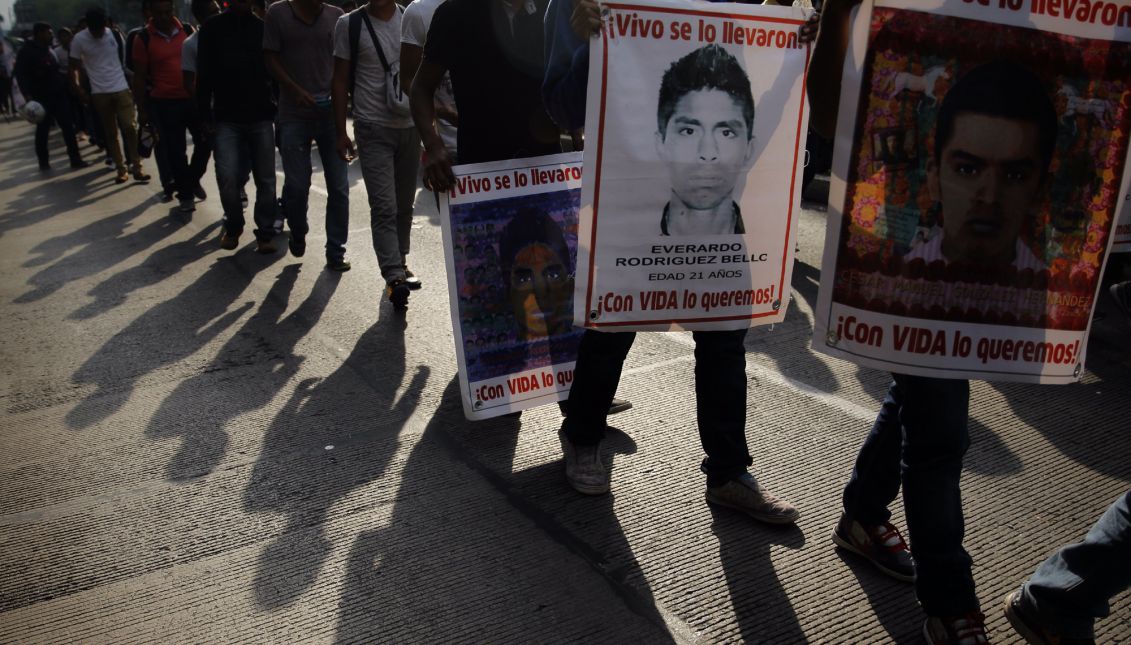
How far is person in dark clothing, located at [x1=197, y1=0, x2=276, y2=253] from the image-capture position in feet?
24.1

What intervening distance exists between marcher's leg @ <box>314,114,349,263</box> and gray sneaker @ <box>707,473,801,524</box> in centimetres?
439

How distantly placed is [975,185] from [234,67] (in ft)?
21.2

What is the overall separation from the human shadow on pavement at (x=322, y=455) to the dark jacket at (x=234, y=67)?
10.2ft

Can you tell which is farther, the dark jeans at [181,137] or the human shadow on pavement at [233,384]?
the dark jeans at [181,137]

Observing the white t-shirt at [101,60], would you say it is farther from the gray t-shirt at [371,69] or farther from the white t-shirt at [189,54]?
the gray t-shirt at [371,69]

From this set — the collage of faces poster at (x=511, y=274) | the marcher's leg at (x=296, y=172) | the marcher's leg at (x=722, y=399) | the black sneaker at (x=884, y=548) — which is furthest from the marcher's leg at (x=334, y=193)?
the black sneaker at (x=884, y=548)

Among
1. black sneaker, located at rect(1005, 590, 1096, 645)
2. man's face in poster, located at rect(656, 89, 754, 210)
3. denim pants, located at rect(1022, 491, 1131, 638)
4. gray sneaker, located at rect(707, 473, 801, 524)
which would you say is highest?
man's face in poster, located at rect(656, 89, 754, 210)

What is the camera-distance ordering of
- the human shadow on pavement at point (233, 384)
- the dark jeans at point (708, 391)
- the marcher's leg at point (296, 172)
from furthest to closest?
the marcher's leg at point (296, 172) < the human shadow on pavement at point (233, 384) < the dark jeans at point (708, 391)

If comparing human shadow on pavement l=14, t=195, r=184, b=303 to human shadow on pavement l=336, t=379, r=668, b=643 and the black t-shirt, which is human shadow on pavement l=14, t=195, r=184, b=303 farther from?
human shadow on pavement l=336, t=379, r=668, b=643

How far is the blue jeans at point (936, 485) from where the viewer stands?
2.43m

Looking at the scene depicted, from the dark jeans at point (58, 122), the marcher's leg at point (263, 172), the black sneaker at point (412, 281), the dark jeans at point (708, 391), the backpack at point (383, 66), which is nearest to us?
the dark jeans at point (708, 391)

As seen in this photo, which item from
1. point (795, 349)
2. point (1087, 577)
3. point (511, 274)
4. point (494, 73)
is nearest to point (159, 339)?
point (511, 274)

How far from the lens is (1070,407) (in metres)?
4.30

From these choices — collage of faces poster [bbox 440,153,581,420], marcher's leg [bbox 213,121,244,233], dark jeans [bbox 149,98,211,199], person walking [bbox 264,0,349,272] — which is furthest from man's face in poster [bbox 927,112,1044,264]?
dark jeans [bbox 149,98,211,199]
